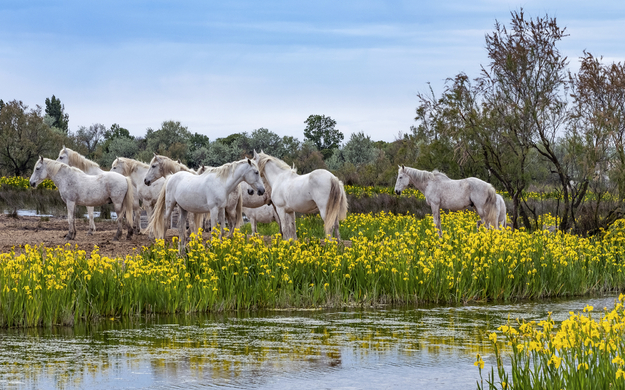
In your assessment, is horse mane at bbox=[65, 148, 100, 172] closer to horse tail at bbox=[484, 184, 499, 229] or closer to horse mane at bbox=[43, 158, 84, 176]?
horse mane at bbox=[43, 158, 84, 176]

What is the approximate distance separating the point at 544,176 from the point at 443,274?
15080 millimetres

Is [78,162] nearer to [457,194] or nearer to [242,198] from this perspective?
[242,198]

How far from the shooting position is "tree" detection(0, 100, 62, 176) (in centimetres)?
4797

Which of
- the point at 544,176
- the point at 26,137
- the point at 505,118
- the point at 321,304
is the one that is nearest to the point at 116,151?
the point at 26,137

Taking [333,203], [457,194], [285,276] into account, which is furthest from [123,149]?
[285,276]

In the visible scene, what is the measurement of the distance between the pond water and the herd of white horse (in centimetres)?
409

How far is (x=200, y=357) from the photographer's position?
667 centimetres

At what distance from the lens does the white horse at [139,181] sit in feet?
62.4

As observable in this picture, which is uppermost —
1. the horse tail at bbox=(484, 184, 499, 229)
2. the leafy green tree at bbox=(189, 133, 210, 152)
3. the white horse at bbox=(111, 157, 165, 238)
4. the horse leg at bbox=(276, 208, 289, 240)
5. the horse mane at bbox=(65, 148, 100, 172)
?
the leafy green tree at bbox=(189, 133, 210, 152)

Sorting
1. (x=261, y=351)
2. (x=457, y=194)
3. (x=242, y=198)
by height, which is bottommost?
(x=261, y=351)

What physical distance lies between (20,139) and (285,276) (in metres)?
43.2

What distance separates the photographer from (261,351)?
22.9ft

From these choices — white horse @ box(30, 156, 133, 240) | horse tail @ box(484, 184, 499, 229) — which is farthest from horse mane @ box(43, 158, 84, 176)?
horse tail @ box(484, 184, 499, 229)

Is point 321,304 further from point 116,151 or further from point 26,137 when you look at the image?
point 116,151
